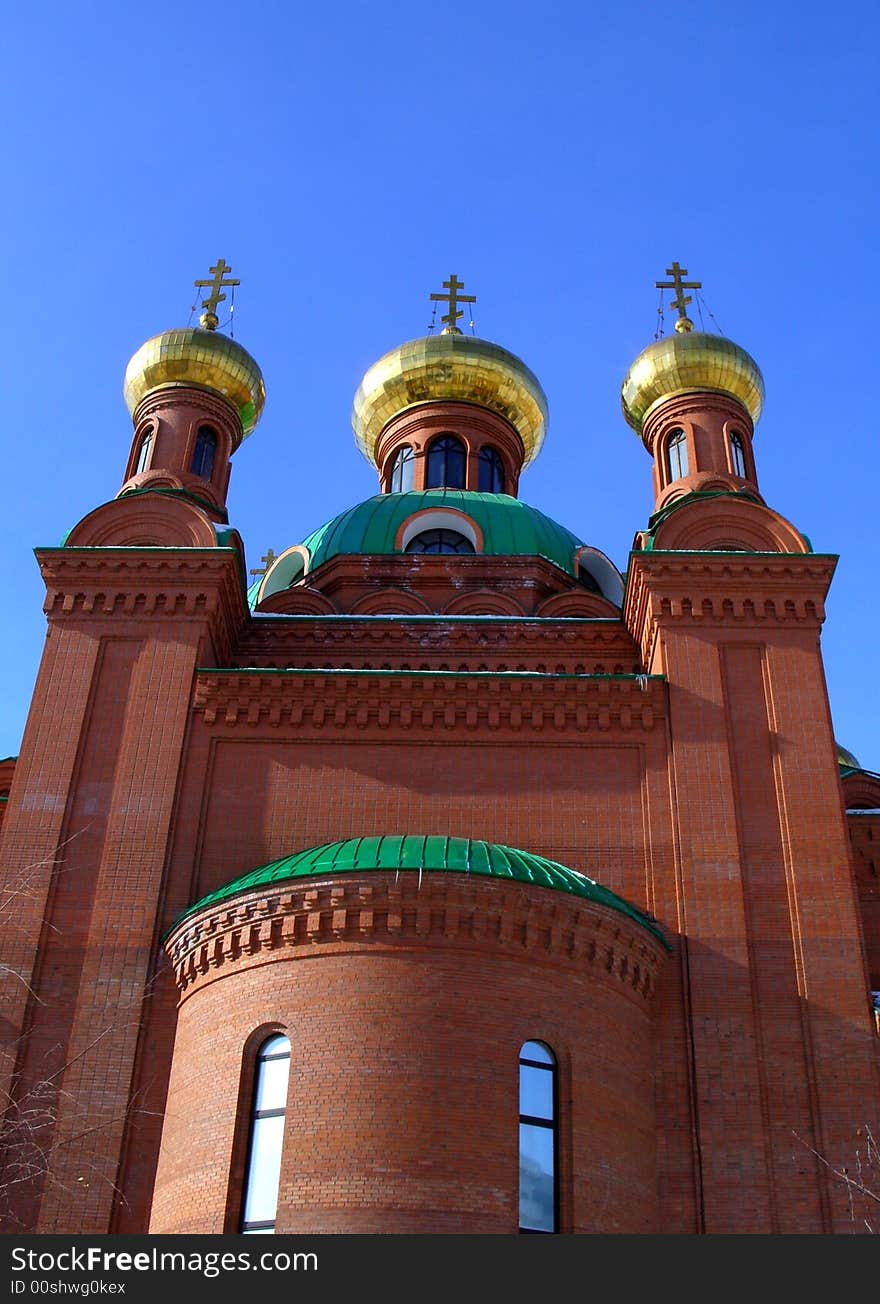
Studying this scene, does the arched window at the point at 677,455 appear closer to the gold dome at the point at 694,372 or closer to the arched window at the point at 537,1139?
the gold dome at the point at 694,372

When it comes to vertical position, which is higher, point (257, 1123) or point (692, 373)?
point (692, 373)

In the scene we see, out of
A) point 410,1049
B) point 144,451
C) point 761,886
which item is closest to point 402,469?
point 144,451

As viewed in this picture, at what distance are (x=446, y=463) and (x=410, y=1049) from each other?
Answer: 524 inches

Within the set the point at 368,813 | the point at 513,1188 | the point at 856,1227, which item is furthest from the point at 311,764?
the point at 856,1227

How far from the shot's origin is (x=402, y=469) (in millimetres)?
21984

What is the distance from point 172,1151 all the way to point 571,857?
4.24 meters

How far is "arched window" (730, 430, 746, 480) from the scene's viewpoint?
704 inches

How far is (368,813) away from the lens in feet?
41.8

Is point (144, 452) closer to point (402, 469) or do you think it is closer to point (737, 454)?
point (402, 469)

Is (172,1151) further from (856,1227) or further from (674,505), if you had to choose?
(674,505)

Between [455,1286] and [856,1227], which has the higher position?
[856,1227]

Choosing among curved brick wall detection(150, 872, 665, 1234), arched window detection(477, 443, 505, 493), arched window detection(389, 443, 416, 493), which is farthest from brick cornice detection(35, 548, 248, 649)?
arched window detection(477, 443, 505, 493)

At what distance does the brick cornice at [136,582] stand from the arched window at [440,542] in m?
4.86

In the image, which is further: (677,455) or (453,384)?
(453,384)
